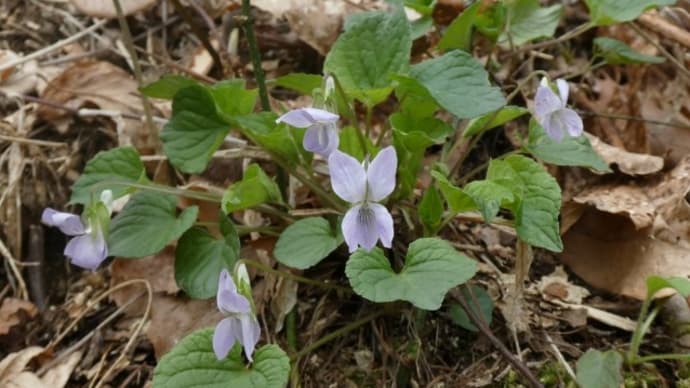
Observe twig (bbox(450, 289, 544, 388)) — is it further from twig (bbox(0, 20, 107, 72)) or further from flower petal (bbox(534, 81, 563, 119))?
twig (bbox(0, 20, 107, 72))

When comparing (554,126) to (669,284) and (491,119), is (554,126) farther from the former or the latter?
(669,284)

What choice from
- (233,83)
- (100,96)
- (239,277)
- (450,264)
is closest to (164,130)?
(233,83)

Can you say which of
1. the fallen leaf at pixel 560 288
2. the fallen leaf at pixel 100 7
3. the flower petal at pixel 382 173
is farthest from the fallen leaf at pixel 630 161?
the fallen leaf at pixel 100 7

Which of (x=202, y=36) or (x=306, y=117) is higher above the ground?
(x=306, y=117)

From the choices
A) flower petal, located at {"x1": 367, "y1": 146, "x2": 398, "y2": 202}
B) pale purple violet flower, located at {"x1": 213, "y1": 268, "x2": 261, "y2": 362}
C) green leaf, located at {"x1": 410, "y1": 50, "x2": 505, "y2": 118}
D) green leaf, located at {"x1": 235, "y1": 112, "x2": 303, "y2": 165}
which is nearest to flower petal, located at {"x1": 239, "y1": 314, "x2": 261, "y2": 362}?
pale purple violet flower, located at {"x1": 213, "y1": 268, "x2": 261, "y2": 362}

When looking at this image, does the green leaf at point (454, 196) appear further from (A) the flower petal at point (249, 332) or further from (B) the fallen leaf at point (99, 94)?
(B) the fallen leaf at point (99, 94)

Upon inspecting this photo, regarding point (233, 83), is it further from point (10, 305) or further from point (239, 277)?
point (10, 305)

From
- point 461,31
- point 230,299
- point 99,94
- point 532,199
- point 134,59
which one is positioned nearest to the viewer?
point 230,299

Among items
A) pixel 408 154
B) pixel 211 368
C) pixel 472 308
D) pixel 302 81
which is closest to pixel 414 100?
pixel 408 154
